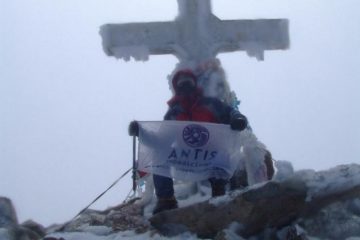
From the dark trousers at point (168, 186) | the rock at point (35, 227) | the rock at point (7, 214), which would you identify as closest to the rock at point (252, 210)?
the dark trousers at point (168, 186)

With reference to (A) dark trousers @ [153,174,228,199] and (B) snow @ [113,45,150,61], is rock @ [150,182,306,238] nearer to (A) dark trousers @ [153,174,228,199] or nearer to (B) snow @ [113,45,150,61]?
(A) dark trousers @ [153,174,228,199]

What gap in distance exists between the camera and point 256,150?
6.97 meters

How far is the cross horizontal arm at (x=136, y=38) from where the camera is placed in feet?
26.1

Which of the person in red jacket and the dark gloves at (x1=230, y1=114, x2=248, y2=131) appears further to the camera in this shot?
the person in red jacket

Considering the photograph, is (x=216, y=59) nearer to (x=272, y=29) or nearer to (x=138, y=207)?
(x=272, y=29)

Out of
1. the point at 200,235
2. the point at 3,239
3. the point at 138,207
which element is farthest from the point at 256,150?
the point at 3,239

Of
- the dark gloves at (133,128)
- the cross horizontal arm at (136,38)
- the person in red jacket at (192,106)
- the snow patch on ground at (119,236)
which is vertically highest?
the cross horizontal arm at (136,38)

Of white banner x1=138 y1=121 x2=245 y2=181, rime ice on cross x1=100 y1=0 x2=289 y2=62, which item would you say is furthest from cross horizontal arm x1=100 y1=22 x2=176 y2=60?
white banner x1=138 y1=121 x2=245 y2=181

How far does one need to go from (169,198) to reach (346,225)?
6.21 ft

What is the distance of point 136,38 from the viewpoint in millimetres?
8023

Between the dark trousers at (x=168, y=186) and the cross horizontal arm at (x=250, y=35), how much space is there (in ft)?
8.13

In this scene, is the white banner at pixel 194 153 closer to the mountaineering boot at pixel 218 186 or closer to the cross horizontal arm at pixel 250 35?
the mountaineering boot at pixel 218 186

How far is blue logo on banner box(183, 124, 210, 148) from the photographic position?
639cm

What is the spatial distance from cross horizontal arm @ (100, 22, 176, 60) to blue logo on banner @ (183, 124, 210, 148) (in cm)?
200
